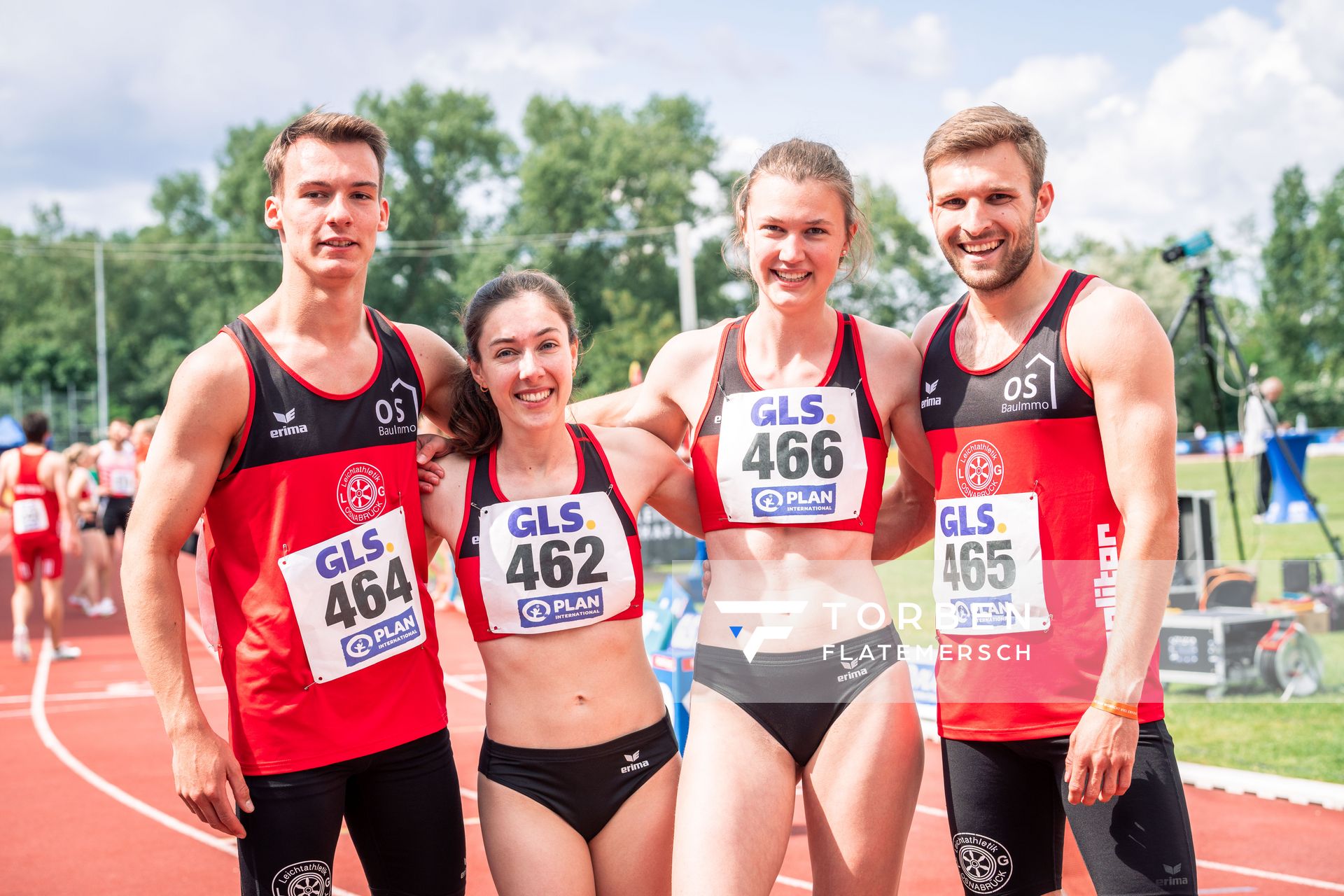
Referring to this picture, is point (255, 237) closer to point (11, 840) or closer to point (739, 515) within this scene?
point (11, 840)

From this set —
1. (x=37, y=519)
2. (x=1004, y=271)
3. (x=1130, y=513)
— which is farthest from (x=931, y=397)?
(x=37, y=519)

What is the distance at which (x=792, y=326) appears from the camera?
3.02 metres

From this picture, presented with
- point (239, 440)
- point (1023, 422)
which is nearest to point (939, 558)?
point (1023, 422)

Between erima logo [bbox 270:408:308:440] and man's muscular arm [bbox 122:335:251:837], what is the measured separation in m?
0.08

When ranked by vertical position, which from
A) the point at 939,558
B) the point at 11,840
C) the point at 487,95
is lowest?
the point at 11,840

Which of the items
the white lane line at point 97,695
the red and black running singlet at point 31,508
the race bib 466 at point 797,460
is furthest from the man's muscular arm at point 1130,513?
the red and black running singlet at point 31,508

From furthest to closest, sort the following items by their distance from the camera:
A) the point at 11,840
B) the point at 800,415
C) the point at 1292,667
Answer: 1. the point at 1292,667
2. the point at 11,840
3. the point at 800,415

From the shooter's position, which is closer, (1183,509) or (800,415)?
(800,415)

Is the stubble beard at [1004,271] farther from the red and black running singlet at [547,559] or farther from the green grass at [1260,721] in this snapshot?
the green grass at [1260,721]

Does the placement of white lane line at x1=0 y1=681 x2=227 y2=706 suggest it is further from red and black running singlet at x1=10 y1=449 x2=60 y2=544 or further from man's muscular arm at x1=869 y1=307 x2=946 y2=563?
man's muscular arm at x1=869 y1=307 x2=946 y2=563

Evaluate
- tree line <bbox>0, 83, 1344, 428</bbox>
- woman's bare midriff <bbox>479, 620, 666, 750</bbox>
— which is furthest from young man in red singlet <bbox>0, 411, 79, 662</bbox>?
tree line <bbox>0, 83, 1344, 428</bbox>

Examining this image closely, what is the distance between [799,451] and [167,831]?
4.84 meters

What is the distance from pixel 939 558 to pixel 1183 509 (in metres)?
6.46

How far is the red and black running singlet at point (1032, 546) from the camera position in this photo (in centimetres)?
271
